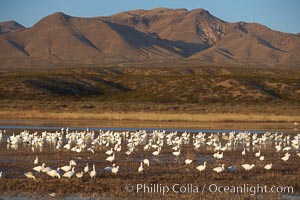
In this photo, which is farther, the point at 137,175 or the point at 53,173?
the point at 137,175

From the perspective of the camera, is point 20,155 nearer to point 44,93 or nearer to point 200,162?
point 200,162

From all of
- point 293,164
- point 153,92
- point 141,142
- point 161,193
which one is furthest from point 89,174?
A: point 153,92

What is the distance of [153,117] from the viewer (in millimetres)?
52344

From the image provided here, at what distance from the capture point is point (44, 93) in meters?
80.3

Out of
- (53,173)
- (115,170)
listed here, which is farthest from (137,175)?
(53,173)

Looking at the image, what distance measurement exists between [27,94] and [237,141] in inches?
1893

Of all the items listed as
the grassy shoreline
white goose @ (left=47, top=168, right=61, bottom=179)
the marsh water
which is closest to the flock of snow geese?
the marsh water

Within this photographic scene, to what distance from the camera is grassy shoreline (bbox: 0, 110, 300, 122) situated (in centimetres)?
5118

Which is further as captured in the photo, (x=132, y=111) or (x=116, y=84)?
(x=116, y=84)

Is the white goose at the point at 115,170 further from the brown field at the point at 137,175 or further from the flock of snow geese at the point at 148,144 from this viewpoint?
the flock of snow geese at the point at 148,144

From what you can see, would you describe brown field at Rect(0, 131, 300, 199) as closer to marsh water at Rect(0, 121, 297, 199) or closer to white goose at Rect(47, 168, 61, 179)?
marsh water at Rect(0, 121, 297, 199)

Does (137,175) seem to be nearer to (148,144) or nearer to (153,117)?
(148,144)

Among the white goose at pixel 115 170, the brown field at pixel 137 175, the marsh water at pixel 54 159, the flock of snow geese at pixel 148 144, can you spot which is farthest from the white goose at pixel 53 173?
the flock of snow geese at pixel 148 144

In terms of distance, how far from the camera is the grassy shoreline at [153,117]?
2015 inches
